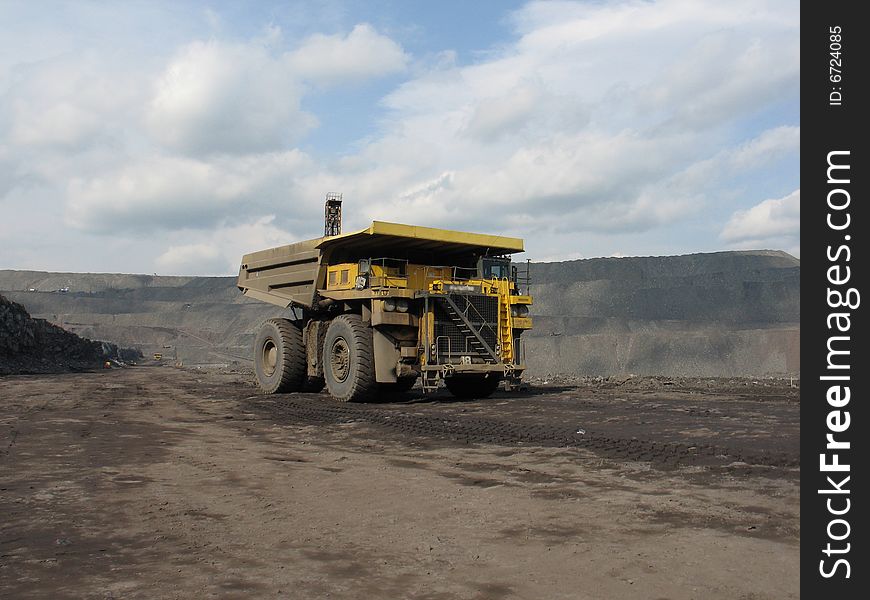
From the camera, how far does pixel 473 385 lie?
13.0 metres

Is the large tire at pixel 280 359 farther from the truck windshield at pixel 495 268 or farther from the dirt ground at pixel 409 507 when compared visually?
the dirt ground at pixel 409 507

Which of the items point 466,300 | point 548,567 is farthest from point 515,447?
point 466,300

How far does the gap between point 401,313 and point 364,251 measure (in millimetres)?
Answer: 1819

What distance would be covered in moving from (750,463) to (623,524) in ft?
7.01

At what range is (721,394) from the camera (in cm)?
1169

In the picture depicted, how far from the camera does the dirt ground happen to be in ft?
10.7

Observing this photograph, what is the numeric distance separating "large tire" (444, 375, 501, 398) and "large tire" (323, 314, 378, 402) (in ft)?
5.65

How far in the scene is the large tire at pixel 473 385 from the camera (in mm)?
12852

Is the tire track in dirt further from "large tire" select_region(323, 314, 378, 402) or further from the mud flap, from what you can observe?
the mud flap

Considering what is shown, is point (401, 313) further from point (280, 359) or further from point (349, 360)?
point (280, 359)

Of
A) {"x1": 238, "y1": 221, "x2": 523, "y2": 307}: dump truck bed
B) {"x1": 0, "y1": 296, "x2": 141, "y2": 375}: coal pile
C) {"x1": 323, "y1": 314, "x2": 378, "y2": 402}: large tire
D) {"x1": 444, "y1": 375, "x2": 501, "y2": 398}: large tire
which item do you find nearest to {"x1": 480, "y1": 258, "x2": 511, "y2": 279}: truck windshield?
{"x1": 238, "y1": 221, "x2": 523, "y2": 307}: dump truck bed

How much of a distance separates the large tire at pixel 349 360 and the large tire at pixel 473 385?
1.72 meters

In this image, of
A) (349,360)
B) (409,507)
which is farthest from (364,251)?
(409,507)

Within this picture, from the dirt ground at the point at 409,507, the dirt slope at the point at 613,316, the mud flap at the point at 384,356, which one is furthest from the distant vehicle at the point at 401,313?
the dirt slope at the point at 613,316
